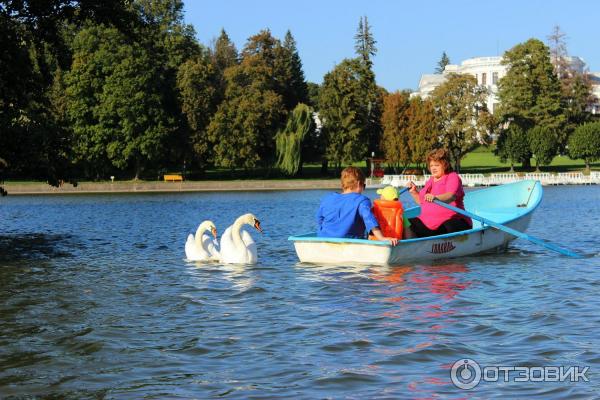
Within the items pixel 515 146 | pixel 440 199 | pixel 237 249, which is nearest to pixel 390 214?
pixel 440 199

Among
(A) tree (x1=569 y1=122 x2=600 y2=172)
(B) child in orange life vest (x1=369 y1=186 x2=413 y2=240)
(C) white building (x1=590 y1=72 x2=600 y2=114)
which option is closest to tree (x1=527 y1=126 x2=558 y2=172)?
(A) tree (x1=569 y1=122 x2=600 y2=172)

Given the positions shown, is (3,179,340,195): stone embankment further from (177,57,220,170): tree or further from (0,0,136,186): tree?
(0,0,136,186): tree

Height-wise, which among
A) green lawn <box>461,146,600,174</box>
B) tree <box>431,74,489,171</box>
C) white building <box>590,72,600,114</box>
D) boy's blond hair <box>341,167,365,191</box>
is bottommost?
boy's blond hair <box>341,167,365,191</box>

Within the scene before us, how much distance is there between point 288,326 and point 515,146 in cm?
7926

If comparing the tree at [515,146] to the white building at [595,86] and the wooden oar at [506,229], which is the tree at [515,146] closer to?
the white building at [595,86]

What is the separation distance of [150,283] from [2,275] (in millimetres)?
3291

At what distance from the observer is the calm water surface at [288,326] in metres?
7.06

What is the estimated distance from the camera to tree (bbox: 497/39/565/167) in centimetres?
8962

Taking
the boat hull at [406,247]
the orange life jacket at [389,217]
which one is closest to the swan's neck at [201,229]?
the boat hull at [406,247]

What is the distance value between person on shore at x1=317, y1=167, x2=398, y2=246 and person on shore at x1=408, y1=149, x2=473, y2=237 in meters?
1.31

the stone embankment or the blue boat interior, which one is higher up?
the blue boat interior

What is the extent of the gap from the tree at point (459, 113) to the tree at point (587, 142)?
9.97 m

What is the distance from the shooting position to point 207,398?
664 centimetres

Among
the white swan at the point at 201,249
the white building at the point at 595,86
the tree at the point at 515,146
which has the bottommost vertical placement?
the white swan at the point at 201,249
